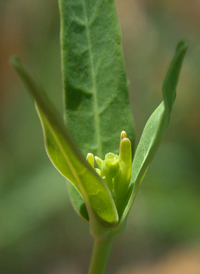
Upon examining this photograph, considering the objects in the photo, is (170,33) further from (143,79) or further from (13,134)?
(13,134)

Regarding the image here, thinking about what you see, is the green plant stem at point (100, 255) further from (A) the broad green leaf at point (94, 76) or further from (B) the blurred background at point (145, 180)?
(B) the blurred background at point (145, 180)

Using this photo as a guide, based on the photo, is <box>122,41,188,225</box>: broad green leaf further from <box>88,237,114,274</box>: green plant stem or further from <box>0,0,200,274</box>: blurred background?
<box>0,0,200,274</box>: blurred background

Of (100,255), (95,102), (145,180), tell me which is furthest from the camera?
(145,180)

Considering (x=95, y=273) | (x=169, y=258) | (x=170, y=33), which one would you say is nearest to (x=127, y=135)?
(x=95, y=273)

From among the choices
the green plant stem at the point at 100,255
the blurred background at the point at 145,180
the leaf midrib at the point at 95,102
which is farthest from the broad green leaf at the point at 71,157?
the blurred background at the point at 145,180

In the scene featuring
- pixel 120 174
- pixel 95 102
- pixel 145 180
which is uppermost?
pixel 95 102

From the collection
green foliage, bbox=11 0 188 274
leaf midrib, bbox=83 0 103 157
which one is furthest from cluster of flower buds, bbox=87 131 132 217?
leaf midrib, bbox=83 0 103 157

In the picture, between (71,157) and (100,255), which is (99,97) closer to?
(71,157)

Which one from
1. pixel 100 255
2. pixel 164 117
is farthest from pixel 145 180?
pixel 164 117
